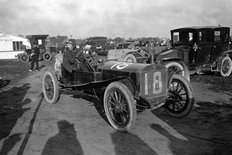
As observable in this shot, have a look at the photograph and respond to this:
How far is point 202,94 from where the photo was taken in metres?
7.67

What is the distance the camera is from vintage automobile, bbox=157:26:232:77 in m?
9.78

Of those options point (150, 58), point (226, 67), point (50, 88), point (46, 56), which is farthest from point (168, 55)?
point (46, 56)

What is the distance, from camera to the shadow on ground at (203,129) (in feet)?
12.9

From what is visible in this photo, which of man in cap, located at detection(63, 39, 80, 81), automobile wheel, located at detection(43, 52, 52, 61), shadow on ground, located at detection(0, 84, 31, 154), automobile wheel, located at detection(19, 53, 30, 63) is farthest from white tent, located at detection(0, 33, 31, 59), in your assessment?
man in cap, located at detection(63, 39, 80, 81)

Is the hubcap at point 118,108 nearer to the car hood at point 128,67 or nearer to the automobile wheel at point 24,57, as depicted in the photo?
the car hood at point 128,67

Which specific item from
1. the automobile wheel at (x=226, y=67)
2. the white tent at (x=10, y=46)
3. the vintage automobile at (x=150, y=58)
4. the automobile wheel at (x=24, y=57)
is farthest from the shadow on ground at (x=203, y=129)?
the white tent at (x=10, y=46)

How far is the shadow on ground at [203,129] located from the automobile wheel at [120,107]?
0.62 meters

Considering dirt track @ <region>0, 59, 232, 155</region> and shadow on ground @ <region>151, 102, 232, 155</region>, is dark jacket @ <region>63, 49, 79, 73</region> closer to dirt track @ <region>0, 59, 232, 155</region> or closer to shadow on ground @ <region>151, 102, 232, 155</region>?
dirt track @ <region>0, 59, 232, 155</region>

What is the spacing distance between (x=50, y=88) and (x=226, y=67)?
7470 mm

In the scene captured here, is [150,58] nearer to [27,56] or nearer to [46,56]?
[46,56]

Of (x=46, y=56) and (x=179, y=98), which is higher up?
(x=46, y=56)

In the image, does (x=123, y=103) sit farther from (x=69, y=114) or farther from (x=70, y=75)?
(x=70, y=75)

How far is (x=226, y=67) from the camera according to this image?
10.6 m

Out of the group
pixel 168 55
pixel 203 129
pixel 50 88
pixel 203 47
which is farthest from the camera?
pixel 203 47
